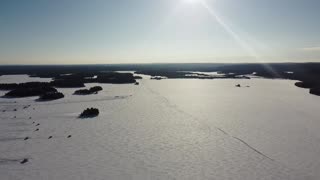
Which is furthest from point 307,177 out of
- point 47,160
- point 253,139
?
point 47,160

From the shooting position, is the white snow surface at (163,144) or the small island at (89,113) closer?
the white snow surface at (163,144)

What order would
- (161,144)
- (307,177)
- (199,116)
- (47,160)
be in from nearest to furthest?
(307,177) < (47,160) < (161,144) < (199,116)

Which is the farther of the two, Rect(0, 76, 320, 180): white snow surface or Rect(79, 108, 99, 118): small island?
Rect(79, 108, 99, 118): small island

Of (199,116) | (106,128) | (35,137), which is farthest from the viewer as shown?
(199,116)

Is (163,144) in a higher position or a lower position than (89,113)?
lower

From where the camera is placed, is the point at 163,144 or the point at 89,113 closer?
the point at 163,144

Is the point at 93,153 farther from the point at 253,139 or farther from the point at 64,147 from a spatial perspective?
the point at 253,139

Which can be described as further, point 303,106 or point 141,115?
point 303,106
